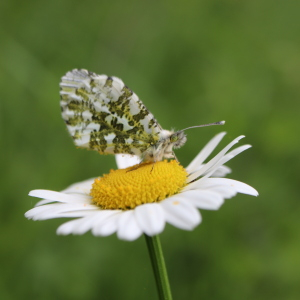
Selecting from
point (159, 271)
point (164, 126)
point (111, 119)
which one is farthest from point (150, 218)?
point (164, 126)

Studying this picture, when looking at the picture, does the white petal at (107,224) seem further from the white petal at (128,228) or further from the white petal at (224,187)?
the white petal at (224,187)

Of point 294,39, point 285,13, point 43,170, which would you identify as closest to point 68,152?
point 43,170

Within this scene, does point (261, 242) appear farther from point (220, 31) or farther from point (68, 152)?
point (220, 31)

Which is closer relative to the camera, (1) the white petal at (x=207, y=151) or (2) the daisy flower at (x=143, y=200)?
(2) the daisy flower at (x=143, y=200)

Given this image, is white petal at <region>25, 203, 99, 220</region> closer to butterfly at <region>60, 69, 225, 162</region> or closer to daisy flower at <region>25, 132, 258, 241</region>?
daisy flower at <region>25, 132, 258, 241</region>

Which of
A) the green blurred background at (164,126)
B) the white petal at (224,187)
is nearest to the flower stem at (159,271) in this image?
the white petal at (224,187)

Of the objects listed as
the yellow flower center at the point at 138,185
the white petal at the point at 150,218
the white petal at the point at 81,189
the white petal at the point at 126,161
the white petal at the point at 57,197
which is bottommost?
the white petal at the point at 150,218
